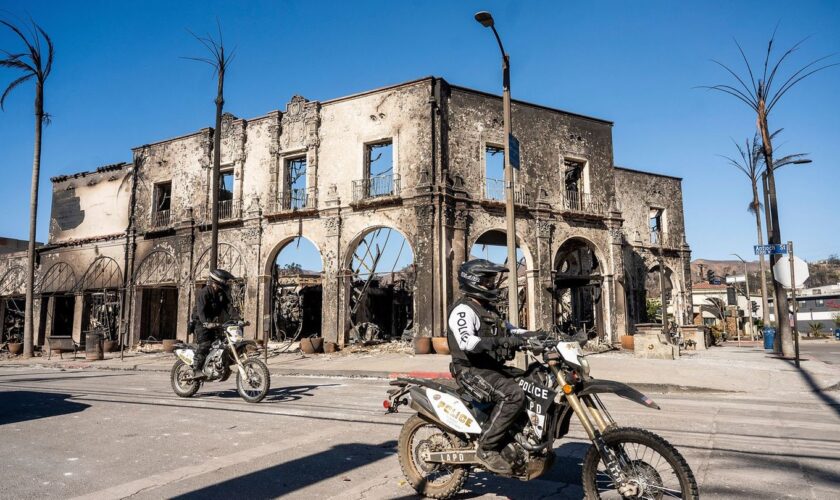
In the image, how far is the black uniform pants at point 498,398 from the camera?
332 centimetres

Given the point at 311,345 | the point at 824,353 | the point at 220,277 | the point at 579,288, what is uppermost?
the point at 579,288

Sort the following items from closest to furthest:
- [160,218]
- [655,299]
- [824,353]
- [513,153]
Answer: [513,153] < [824,353] < [160,218] < [655,299]

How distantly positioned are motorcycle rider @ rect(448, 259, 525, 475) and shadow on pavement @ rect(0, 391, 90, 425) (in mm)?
6153

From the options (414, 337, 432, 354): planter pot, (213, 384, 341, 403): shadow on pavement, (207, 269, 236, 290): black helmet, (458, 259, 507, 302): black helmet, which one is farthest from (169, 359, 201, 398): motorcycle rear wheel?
(414, 337, 432, 354): planter pot

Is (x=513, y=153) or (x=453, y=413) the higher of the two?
(x=513, y=153)

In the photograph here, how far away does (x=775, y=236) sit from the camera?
17.2 m

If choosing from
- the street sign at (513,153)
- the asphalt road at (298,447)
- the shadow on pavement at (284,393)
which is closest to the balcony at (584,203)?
the street sign at (513,153)

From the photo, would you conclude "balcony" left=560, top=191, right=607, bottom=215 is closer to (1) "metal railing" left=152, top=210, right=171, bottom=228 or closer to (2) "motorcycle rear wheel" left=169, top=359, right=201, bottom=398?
(2) "motorcycle rear wheel" left=169, top=359, right=201, bottom=398

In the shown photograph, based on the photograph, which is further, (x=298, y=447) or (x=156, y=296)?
(x=156, y=296)

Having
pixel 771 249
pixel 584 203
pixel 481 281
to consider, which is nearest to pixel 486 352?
pixel 481 281

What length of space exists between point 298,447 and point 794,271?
44.4ft

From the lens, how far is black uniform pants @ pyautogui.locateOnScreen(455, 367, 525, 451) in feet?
10.9

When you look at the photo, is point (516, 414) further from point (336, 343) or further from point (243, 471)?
point (336, 343)

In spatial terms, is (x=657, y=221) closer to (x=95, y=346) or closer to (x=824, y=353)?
(x=824, y=353)
